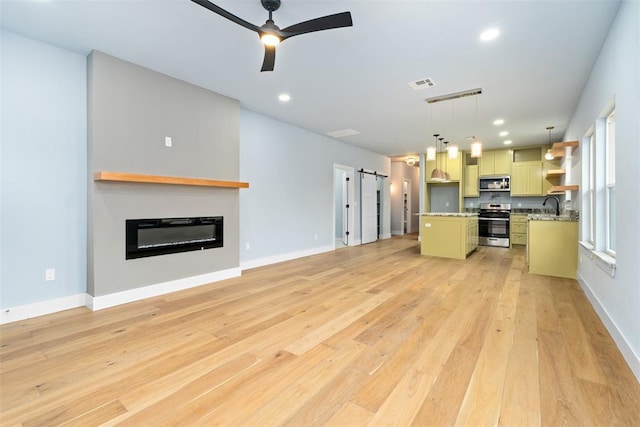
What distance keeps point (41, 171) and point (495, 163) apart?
9380 mm

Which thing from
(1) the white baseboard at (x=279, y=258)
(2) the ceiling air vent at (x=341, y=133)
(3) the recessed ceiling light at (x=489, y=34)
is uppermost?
(2) the ceiling air vent at (x=341, y=133)

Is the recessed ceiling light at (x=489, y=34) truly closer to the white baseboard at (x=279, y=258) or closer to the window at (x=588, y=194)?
the window at (x=588, y=194)

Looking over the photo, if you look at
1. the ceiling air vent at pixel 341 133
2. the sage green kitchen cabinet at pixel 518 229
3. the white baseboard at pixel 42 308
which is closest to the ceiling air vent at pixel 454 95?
the ceiling air vent at pixel 341 133

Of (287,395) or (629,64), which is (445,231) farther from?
(287,395)

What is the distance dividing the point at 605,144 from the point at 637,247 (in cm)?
181

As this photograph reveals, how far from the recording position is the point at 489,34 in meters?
2.74

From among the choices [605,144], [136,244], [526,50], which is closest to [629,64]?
[526,50]

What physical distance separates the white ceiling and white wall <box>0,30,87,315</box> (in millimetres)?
312

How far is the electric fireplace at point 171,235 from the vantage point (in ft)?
11.1

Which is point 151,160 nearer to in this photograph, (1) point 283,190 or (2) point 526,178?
(1) point 283,190

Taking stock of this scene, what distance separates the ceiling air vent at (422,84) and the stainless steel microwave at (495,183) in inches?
216

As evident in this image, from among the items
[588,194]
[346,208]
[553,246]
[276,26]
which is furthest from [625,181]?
[346,208]

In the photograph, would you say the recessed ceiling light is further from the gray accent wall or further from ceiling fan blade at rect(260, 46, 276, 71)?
the gray accent wall

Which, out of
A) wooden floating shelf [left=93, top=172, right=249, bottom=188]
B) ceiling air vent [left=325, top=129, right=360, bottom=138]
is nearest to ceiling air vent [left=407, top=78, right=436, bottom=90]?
ceiling air vent [left=325, top=129, right=360, bottom=138]
